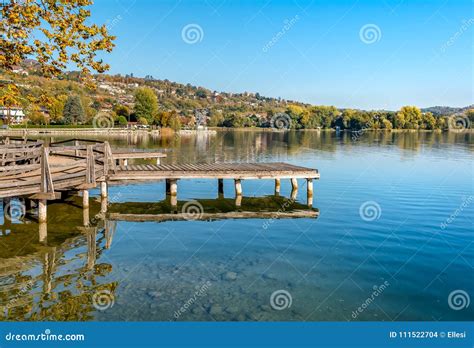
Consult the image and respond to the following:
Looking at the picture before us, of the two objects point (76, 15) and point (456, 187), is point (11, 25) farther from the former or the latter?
point (456, 187)

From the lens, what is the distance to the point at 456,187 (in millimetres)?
27797

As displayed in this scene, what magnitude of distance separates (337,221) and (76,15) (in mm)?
12188

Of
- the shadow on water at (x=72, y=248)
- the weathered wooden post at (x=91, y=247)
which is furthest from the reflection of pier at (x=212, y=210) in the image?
the weathered wooden post at (x=91, y=247)

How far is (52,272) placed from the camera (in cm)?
1148

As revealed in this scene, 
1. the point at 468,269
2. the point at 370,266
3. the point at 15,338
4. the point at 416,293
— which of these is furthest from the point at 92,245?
the point at 468,269

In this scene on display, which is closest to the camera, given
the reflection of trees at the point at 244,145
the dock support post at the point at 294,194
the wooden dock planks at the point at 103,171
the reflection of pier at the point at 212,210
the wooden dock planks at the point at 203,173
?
the wooden dock planks at the point at 103,171

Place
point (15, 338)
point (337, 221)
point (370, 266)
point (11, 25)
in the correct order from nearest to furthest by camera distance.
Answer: point (15, 338), point (11, 25), point (370, 266), point (337, 221)

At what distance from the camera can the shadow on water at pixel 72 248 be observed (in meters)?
9.49

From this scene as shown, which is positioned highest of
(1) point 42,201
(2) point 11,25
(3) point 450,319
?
(2) point 11,25

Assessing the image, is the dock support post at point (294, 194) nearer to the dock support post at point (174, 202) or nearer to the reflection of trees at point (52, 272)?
the dock support post at point (174, 202)

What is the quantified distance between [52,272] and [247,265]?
17.0ft

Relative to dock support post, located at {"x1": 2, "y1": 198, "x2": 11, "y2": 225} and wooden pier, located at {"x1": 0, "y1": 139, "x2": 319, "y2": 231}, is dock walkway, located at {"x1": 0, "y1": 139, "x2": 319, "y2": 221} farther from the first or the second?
dock support post, located at {"x1": 2, "y1": 198, "x2": 11, "y2": 225}

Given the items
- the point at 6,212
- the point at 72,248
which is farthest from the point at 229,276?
the point at 6,212

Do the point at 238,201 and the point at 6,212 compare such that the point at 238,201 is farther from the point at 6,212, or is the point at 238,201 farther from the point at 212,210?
the point at 6,212
